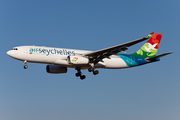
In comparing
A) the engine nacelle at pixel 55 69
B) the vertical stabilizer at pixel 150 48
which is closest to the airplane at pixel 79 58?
the engine nacelle at pixel 55 69

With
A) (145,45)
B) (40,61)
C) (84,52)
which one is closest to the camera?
(40,61)

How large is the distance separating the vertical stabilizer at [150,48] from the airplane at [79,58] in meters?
0.88

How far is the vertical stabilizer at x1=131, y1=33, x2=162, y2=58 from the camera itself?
46.8 m

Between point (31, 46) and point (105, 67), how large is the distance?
11909 mm

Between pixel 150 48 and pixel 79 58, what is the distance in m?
14.6

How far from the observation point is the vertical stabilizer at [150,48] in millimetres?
46766

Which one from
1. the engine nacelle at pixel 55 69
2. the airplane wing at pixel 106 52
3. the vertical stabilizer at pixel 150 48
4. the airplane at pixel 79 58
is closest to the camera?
Answer: the airplane wing at pixel 106 52

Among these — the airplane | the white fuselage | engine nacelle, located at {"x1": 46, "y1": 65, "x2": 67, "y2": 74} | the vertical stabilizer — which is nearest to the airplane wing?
the airplane

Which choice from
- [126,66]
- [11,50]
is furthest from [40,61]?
[126,66]

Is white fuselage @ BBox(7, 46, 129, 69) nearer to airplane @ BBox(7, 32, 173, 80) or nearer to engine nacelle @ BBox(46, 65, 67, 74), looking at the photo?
airplane @ BBox(7, 32, 173, 80)

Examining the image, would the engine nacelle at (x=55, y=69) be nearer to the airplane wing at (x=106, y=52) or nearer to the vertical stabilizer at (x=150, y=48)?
the airplane wing at (x=106, y=52)

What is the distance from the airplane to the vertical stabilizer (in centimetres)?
88

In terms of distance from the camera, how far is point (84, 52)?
41938mm

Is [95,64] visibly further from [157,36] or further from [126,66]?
[157,36]
